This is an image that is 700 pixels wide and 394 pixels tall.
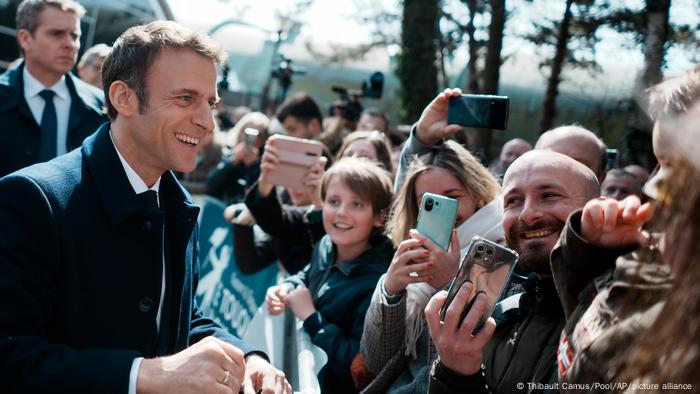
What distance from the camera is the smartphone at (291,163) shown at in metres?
4.64

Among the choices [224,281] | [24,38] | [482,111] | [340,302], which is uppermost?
[24,38]

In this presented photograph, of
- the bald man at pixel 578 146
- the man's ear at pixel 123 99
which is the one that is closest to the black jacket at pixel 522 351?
the man's ear at pixel 123 99

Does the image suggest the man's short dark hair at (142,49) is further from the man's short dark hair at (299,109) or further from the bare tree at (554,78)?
the bare tree at (554,78)

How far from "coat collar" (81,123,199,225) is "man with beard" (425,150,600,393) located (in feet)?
3.04

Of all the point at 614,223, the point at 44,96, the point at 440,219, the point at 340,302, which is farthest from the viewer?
the point at 44,96

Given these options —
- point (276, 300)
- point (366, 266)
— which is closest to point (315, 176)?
point (276, 300)

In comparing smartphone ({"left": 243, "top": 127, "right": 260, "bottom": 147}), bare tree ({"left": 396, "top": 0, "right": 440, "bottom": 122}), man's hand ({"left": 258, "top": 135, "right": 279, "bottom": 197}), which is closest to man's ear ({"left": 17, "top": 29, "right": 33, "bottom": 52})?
man's hand ({"left": 258, "top": 135, "right": 279, "bottom": 197})

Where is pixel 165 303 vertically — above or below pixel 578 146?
below

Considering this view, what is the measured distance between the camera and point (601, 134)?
8180 millimetres

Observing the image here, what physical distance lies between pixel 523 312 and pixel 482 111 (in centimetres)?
121

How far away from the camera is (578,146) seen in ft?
12.6

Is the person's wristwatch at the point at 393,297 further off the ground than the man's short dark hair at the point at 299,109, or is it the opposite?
the man's short dark hair at the point at 299,109

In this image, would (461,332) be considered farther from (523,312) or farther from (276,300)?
(276,300)

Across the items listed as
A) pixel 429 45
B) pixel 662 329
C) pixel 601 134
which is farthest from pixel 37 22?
pixel 429 45
